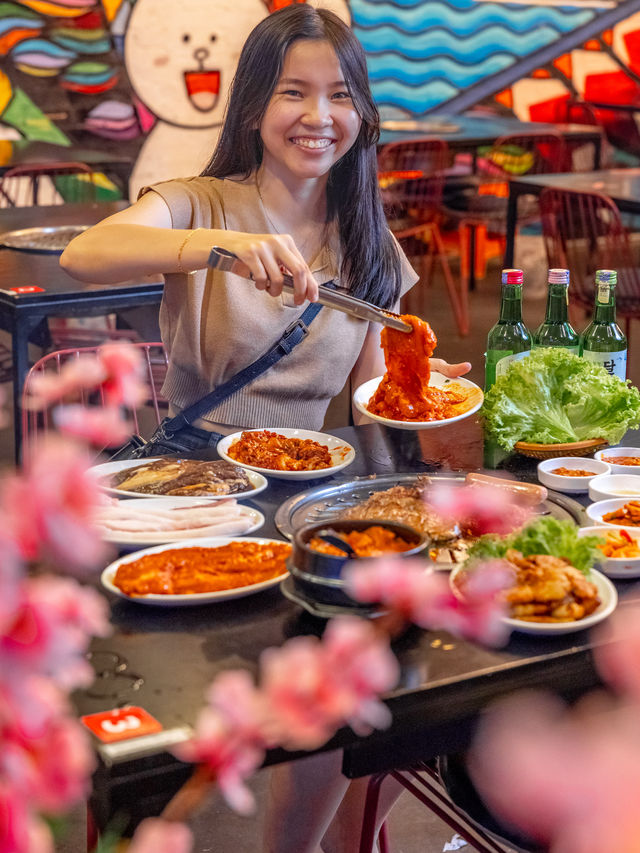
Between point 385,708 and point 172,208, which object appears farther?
point 172,208

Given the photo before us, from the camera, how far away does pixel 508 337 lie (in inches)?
84.7

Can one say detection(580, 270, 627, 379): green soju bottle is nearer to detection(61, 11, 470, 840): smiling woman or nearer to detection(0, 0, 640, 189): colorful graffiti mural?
detection(61, 11, 470, 840): smiling woman

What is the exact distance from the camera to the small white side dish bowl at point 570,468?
1747 millimetres

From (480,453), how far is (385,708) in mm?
924

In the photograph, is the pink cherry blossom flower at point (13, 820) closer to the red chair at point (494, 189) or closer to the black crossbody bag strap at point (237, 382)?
the black crossbody bag strap at point (237, 382)

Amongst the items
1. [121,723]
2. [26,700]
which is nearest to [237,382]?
[121,723]

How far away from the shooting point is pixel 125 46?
7059 millimetres

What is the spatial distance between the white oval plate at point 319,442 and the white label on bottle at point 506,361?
0.39 meters

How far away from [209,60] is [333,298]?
5955mm

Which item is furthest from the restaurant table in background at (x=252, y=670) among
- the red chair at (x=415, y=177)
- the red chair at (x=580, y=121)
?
the red chair at (x=580, y=121)

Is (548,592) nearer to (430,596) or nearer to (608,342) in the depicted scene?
(430,596)

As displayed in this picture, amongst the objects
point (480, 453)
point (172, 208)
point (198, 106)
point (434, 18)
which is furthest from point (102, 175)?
point (480, 453)

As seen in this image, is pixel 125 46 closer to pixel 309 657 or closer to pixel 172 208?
pixel 172 208

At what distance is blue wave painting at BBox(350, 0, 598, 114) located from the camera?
800 centimetres
